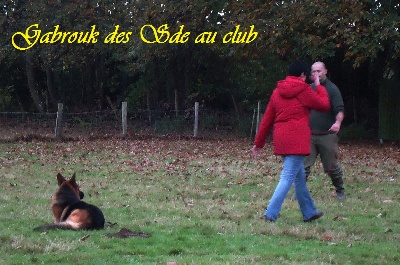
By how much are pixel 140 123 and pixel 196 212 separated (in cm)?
1930

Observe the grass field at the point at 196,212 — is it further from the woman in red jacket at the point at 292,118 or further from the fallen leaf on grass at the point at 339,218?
the woman in red jacket at the point at 292,118

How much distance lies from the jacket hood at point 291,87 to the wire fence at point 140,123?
1846 centimetres

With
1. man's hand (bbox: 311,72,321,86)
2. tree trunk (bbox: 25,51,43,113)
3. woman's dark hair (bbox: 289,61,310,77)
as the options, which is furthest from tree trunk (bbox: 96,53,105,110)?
woman's dark hair (bbox: 289,61,310,77)

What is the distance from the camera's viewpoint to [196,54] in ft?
104

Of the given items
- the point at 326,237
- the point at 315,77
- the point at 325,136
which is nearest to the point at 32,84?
the point at 325,136

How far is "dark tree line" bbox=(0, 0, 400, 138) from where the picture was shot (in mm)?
21547

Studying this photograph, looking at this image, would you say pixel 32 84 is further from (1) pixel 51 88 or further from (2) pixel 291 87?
(2) pixel 291 87

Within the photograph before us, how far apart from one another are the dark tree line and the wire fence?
2.13 m

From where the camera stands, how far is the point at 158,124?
2902 centimetres

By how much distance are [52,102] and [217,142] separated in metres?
15.6

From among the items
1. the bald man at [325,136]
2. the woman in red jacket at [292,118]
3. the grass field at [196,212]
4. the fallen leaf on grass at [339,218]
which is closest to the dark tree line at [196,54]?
the grass field at [196,212]

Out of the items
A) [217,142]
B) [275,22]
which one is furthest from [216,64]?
[275,22]

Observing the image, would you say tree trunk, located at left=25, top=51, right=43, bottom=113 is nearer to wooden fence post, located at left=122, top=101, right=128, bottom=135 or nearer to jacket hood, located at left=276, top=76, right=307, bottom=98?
wooden fence post, located at left=122, top=101, right=128, bottom=135

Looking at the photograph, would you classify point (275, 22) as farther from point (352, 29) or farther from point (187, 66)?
point (187, 66)
